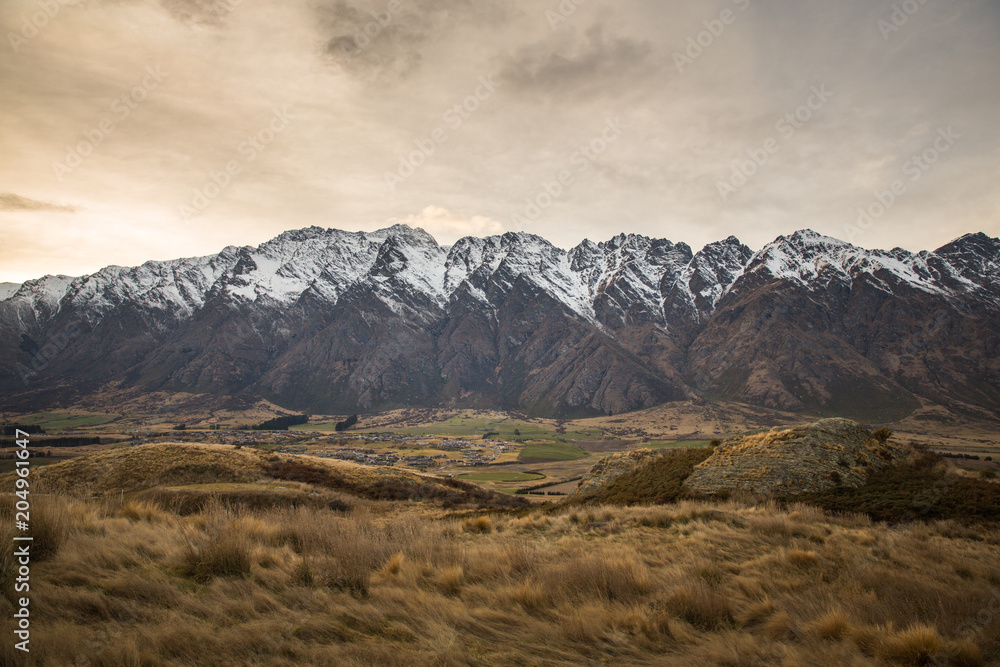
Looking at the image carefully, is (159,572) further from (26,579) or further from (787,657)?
(787,657)

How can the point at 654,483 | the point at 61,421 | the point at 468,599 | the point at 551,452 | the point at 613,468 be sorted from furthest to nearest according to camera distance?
the point at 61,421 < the point at 551,452 < the point at 613,468 < the point at 654,483 < the point at 468,599

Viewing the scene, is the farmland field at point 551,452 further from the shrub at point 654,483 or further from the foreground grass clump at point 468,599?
the foreground grass clump at point 468,599

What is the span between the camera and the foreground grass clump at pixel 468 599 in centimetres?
500

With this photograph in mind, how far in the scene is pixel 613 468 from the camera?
86.5 ft

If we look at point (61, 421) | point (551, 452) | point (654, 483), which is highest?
point (654, 483)

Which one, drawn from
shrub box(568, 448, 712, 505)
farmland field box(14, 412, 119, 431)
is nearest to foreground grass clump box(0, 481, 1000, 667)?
shrub box(568, 448, 712, 505)

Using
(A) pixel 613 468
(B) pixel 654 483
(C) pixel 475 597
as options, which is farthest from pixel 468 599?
(A) pixel 613 468

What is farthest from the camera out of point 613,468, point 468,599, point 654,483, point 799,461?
Result: point 613,468

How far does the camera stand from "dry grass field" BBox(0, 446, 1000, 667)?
5.02 m

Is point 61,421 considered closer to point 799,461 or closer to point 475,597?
point 475,597

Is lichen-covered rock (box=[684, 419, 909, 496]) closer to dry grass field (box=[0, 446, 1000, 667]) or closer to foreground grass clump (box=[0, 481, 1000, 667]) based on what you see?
dry grass field (box=[0, 446, 1000, 667])

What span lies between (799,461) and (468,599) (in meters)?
17.1

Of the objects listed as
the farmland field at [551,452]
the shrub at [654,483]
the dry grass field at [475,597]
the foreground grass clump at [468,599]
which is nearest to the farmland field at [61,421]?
the farmland field at [551,452]

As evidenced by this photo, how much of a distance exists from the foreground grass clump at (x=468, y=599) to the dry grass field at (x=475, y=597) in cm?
3
